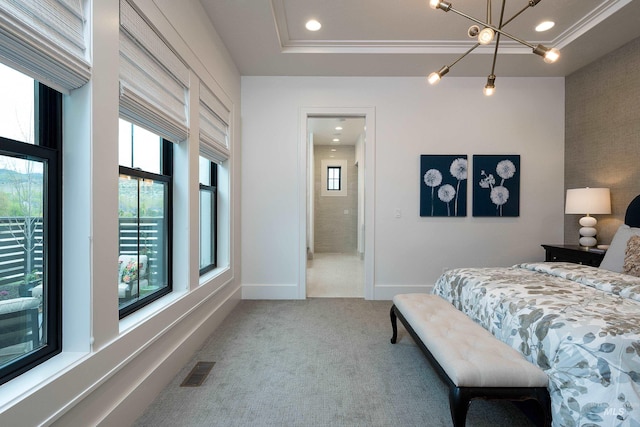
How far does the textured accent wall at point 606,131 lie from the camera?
3.06m

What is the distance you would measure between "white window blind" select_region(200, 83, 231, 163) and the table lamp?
12.4 ft

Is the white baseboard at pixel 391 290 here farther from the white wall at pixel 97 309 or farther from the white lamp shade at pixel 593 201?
the white wall at pixel 97 309

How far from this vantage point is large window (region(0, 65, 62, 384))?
1.13 m

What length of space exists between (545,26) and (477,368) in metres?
3.35

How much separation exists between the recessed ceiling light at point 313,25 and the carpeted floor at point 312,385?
293 centimetres

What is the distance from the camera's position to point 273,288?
3904mm

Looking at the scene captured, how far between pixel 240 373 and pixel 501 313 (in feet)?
5.64

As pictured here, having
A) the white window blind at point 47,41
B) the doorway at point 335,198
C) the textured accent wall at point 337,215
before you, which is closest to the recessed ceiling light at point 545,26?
the white window blind at point 47,41

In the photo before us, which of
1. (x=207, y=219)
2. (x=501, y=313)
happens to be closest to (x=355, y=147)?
(x=207, y=219)

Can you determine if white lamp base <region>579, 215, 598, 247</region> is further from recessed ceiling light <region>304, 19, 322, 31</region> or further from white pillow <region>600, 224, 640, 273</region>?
recessed ceiling light <region>304, 19, 322, 31</region>

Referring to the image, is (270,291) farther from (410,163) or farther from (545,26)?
(545,26)

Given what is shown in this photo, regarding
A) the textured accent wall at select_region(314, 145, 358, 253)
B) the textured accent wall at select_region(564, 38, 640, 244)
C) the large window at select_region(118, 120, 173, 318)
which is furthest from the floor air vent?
the textured accent wall at select_region(314, 145, 358, 253)

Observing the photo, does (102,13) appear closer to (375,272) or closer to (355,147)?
(375,272)

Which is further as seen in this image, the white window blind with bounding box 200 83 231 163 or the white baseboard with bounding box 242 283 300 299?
the white baseboard with bounding box 242 283 300 299
